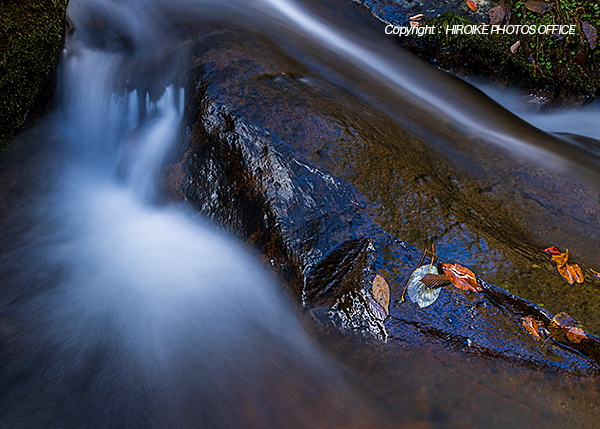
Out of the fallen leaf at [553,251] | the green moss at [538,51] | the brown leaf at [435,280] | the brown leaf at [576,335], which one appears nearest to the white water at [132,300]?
the brown leaf at [435,280]

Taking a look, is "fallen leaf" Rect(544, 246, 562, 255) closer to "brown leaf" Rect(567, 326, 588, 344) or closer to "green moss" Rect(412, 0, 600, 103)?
"brown leaf" Rect(567, 326, 588, 344)

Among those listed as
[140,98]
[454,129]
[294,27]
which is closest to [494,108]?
[454,129]

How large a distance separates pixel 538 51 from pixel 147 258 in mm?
5532

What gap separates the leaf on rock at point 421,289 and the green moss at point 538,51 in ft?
14.4

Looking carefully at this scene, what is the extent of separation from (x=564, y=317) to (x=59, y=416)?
2.72 meters

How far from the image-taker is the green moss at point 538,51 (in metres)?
4.91

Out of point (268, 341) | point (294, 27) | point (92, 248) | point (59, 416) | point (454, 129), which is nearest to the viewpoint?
point (59, 416)

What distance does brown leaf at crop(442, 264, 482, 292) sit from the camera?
6.76ft

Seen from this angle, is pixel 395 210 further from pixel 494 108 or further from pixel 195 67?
pixel 494 108

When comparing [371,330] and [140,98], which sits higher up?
[140,98]

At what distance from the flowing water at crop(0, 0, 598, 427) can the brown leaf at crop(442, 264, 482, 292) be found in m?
0.45

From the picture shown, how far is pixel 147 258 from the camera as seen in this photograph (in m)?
2.87

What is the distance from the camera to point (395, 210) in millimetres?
2309

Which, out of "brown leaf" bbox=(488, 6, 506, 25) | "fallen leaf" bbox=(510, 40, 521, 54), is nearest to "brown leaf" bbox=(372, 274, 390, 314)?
"fallen leaf" bbox=(510, 40, 521, 54)
